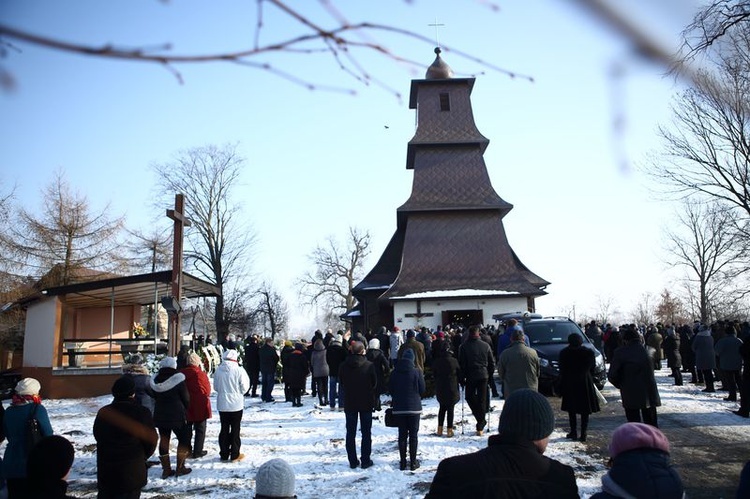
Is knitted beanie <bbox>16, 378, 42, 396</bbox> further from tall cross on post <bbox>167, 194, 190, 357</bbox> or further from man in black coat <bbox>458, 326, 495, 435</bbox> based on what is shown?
tall cross on post <bbox>167, 194, 190, 357</bbox>

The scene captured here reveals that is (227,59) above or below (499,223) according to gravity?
below

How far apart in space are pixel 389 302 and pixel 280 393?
12288mm

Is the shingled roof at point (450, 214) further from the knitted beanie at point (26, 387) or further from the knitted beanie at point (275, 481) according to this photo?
the knitted beanie at point (275, 481)

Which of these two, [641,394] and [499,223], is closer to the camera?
[641,394]

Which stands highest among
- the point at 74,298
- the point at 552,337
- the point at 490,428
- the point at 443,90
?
the point at 443,90

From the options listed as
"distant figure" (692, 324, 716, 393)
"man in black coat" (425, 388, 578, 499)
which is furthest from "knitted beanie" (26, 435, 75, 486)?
"distant figure" (692, 324, 716, 393)

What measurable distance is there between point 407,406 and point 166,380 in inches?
135

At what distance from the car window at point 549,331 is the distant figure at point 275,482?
38.5ft

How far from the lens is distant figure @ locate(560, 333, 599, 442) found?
8766 mm

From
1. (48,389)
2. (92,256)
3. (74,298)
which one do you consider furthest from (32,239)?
(48,389)

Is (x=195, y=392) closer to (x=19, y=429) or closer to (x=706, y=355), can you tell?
(x=19, y=429)

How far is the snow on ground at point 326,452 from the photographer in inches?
295

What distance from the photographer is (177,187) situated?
118 ft

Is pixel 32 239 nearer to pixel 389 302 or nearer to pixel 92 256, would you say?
pixel 92 256
